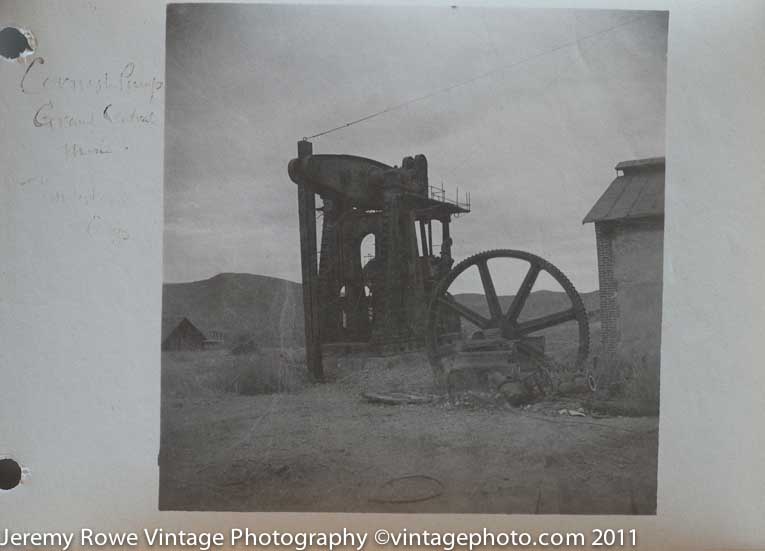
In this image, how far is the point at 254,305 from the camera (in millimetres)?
3822

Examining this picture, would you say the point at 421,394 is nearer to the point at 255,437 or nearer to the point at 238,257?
the point at 255,437

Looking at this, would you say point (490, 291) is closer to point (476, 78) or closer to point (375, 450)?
point (375, 450)

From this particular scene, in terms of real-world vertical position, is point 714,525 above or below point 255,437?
below

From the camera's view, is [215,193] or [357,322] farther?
[357,322]

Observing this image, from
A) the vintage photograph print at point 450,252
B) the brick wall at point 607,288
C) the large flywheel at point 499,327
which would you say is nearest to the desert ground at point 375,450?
the vintage photograph print at point 450,252

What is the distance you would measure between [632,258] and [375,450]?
6.97 ft

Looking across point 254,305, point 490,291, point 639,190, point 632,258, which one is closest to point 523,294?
point 490,291

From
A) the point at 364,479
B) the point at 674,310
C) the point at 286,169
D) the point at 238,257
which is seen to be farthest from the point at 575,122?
the point at 364,479

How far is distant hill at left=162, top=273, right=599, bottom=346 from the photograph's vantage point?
377 centimetres

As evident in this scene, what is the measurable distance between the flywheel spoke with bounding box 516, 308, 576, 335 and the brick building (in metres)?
0.22

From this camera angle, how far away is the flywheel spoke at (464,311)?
393 centimetres

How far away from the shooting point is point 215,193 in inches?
151

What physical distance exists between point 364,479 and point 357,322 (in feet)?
3.55

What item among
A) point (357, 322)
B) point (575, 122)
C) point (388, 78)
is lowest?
point (357, 322)
